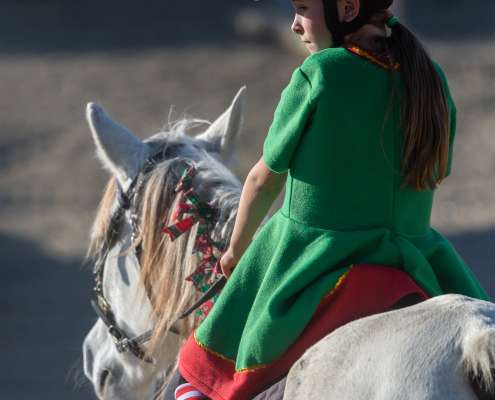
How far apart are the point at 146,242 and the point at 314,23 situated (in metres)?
1.07

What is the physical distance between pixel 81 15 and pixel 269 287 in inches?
684

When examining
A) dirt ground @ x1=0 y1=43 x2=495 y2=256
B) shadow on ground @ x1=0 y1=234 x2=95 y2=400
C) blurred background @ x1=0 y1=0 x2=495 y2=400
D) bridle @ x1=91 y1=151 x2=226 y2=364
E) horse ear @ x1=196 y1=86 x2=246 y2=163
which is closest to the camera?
bridle @ x1=91 y1=151 x2=226 y2=364

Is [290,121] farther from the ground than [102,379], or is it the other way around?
[290,121]

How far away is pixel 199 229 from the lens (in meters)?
2.77

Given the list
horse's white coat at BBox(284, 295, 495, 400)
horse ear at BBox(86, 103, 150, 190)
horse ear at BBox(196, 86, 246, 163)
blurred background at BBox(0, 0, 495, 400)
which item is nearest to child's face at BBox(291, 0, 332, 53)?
horse's white coat at BBox(284, 295, 495, 400)

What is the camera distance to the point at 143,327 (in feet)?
10.0

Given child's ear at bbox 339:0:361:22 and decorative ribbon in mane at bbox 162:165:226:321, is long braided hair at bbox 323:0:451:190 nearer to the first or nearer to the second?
child's ear at bbox 339:0:361:22

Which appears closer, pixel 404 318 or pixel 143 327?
pixel 404 318

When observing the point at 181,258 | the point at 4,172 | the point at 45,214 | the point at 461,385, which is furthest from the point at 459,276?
the point at 4,172

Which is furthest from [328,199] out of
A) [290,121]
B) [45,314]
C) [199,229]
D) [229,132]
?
[45,314]

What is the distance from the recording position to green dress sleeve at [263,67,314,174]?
1.94 metres

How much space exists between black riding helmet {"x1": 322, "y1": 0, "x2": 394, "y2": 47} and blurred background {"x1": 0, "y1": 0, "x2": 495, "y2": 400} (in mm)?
2909

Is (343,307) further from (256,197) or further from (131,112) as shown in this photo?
(131,112)

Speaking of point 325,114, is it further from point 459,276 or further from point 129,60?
point 129,60
